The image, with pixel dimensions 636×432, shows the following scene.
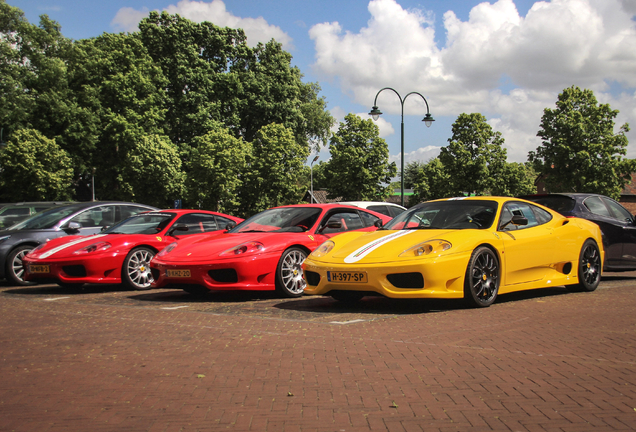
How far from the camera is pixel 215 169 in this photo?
41.3m

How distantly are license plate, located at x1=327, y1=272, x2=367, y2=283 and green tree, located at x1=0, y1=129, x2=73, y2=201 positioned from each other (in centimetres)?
4073

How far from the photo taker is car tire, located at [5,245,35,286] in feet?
35.1

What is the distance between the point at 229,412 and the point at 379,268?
343cm

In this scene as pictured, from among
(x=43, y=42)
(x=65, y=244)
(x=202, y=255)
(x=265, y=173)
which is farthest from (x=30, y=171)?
(x=202, y=255)

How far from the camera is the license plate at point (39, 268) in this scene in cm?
948

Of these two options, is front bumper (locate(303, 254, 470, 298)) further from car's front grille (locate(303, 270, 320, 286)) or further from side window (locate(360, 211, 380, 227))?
side window (locate(360, 211, 380, 227))

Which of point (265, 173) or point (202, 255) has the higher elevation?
point (265, 173)

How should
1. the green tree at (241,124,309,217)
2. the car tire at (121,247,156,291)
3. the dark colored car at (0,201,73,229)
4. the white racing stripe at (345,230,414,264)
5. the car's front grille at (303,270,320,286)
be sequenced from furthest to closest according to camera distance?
the green tree at (241,124,309,217)
the dark colored car at (0,201,73,229)
the car tire at (121,247,156,291)
the car's front grille at (303,270,320,286)
the white racing stripe at (345,230,414,264)

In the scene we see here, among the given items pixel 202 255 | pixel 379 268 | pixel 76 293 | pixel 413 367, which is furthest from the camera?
pixel 76 293

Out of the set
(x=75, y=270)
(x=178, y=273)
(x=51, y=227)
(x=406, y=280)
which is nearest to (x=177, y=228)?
(x=75, y=270)

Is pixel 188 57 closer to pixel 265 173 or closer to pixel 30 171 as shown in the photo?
pixel 265 173

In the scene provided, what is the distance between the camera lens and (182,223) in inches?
418

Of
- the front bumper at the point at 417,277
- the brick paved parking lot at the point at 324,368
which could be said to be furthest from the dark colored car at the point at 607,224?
the front bumper at the point at 417,277

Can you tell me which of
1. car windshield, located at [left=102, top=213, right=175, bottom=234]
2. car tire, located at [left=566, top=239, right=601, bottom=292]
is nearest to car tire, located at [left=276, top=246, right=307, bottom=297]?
car windshield, located at [left=102, top=213, right=175, bottom=234]
